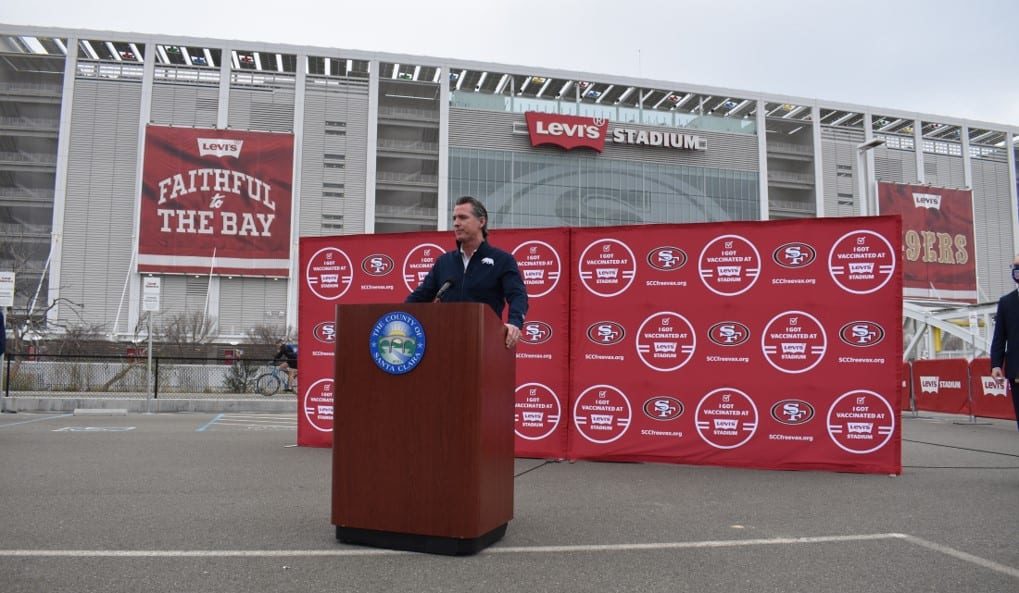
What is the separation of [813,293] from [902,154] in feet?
239

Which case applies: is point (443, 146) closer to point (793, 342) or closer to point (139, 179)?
point (139, 179)

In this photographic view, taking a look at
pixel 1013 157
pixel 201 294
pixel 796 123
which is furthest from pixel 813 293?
pixel 1013 157

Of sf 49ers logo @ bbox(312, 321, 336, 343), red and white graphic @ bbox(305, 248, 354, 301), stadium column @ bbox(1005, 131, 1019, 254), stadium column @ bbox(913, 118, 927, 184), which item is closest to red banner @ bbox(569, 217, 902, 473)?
red and white graphic @ bbox(305, 248, 354, 301)

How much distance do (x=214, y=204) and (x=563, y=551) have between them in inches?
2189

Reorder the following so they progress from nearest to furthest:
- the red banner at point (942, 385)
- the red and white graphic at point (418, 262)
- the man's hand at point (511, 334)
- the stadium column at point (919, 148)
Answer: the man's hand at point (511, 334) → the red and white graphic at point (418, 262) → the red banner at point (942, 385) → the stadium column at point (919, 148)

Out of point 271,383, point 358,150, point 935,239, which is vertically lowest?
point 271,383

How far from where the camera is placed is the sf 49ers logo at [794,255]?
7055 millimetres

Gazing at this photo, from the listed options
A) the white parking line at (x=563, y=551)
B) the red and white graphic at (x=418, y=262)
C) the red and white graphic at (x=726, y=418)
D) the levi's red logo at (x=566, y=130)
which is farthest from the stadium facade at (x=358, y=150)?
the white parking line at (x=563, y=551)

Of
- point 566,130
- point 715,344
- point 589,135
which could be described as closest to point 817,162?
point 589,135

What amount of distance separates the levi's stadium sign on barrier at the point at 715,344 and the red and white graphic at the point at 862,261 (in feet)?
0.03

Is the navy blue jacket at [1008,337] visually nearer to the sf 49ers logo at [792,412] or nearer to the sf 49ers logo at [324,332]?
the sf 49ers logo at [792,412]

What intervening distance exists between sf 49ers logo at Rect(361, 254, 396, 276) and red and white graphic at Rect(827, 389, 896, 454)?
4590mm

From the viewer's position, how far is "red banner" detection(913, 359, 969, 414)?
1519cm

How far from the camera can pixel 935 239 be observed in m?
66.0
